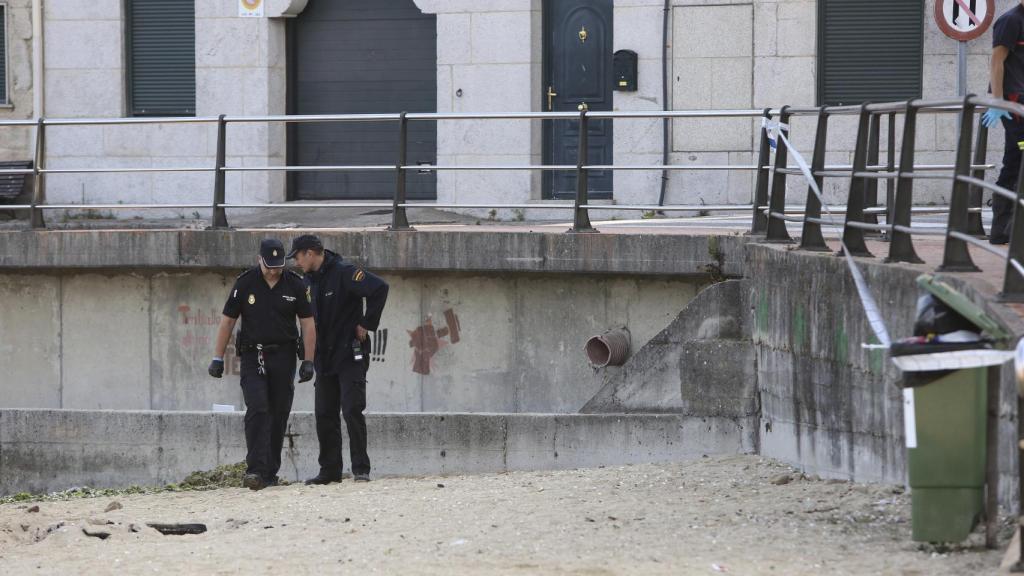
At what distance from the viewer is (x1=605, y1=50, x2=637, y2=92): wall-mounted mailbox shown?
17.6 m

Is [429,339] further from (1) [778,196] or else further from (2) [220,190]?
(1) [778,196]

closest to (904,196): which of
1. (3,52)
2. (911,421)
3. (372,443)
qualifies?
(911,421)

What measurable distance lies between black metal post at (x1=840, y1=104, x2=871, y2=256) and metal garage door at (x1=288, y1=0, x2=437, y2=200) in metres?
9.81

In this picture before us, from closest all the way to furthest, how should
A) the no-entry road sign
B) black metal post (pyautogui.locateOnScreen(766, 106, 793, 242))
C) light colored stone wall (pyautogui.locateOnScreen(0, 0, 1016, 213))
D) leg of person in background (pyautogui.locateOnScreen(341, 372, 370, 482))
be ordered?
leg of person in background (pyautogui.locateOnScreen(341, 372, 370, 482)), black metal post (pyautogui.locateOnScreen(766, 106, 793, 242)), the no-entry road sign, light colored stone wall (pyautogui.locateOnScreen(0, 0, 1016, 213))

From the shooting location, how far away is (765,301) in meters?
11.1

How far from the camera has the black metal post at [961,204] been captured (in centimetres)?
779

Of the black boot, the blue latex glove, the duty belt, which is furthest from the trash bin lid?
the black boot

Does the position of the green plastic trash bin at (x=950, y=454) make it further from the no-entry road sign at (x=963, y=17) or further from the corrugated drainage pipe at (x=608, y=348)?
the no-entry road sign at (x=963, y=17)

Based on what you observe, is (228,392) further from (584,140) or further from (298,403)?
(584,140)

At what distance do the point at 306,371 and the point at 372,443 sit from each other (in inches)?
73.6

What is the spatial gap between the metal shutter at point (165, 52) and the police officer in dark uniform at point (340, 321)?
8.84m

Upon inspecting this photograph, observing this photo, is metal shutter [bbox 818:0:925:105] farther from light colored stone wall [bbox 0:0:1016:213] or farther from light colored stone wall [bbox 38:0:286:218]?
light colored stone wall [bbox 38:0:286:218]

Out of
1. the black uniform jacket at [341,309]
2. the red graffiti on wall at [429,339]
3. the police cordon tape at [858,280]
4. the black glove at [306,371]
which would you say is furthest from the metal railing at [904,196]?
the black glove at [306,371]

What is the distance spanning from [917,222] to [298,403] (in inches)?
235
